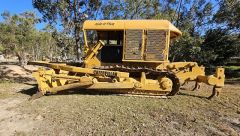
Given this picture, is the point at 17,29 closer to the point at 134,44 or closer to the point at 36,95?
the point at 36,95

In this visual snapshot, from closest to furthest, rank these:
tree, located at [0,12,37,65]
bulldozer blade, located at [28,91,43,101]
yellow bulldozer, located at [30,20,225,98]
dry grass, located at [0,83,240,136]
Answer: dry grass, located at [0,83,240,136] < bulldozer blade, located at [28,91,43,101] < yellow bulldozer, located at [30,20,225,98] < tree, located at [0,12,37,65]

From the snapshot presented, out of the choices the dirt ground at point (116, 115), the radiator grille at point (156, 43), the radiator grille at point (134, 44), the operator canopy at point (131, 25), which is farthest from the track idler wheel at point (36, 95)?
the radiator grille at point (156, 43)

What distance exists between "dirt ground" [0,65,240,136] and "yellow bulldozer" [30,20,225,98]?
436 mm

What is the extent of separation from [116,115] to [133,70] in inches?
120

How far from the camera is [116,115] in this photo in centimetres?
863

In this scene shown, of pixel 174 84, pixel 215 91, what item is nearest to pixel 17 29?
pixel 174 84

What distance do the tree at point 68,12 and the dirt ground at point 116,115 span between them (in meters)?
6.75

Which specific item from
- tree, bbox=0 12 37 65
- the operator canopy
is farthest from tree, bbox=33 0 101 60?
tree, bbox=0 12 37 65

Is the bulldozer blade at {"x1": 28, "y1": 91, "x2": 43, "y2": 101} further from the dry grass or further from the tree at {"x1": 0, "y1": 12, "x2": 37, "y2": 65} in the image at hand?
the tree at {"x1": 0, "y1": 12, "x2": 37, "y2": 65}

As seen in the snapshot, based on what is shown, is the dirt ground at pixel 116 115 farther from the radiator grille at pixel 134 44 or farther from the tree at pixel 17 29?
the tree at pixel 17 29

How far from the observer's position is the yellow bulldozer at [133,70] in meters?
11.2

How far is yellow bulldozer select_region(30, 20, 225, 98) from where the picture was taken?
36.7ft

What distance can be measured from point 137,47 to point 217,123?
4301mm

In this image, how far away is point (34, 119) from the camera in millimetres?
8289
